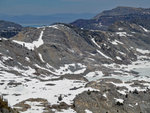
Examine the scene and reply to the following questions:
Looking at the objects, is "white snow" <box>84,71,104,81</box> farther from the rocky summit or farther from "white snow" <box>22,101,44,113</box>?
"white snow" <box>22,101,44,113</box>

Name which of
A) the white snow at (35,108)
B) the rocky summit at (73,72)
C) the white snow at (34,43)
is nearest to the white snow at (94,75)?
the rocky summit at (73,72)

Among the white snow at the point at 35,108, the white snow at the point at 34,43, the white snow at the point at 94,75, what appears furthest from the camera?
the white snow at the point at 34,43

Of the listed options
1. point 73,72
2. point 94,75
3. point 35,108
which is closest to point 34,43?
point 73,72

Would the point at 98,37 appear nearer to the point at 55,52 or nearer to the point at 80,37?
the point at 80,37

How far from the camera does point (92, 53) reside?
504 ft

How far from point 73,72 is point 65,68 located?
4.39 m

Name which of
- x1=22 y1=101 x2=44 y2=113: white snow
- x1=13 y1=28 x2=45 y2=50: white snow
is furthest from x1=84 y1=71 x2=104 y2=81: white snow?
x1=22 y1=101 x2=44 y2=113: white snow

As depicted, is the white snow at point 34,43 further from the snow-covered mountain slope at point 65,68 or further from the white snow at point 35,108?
the white snow at point 35,108

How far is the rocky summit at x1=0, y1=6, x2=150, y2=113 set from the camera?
4391 cm

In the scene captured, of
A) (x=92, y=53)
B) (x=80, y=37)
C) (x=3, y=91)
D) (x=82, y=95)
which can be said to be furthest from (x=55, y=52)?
(x=82, y=95)

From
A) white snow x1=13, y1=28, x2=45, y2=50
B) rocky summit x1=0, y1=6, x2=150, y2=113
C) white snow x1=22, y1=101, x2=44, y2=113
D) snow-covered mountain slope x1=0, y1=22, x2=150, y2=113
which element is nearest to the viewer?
white snow x1=22, y1=101, x2=44, y2=113

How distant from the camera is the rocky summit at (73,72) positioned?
43906 mm

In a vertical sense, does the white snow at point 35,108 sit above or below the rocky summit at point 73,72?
above

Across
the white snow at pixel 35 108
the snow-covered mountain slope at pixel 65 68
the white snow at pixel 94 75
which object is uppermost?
the white snow at pixel 35 108
